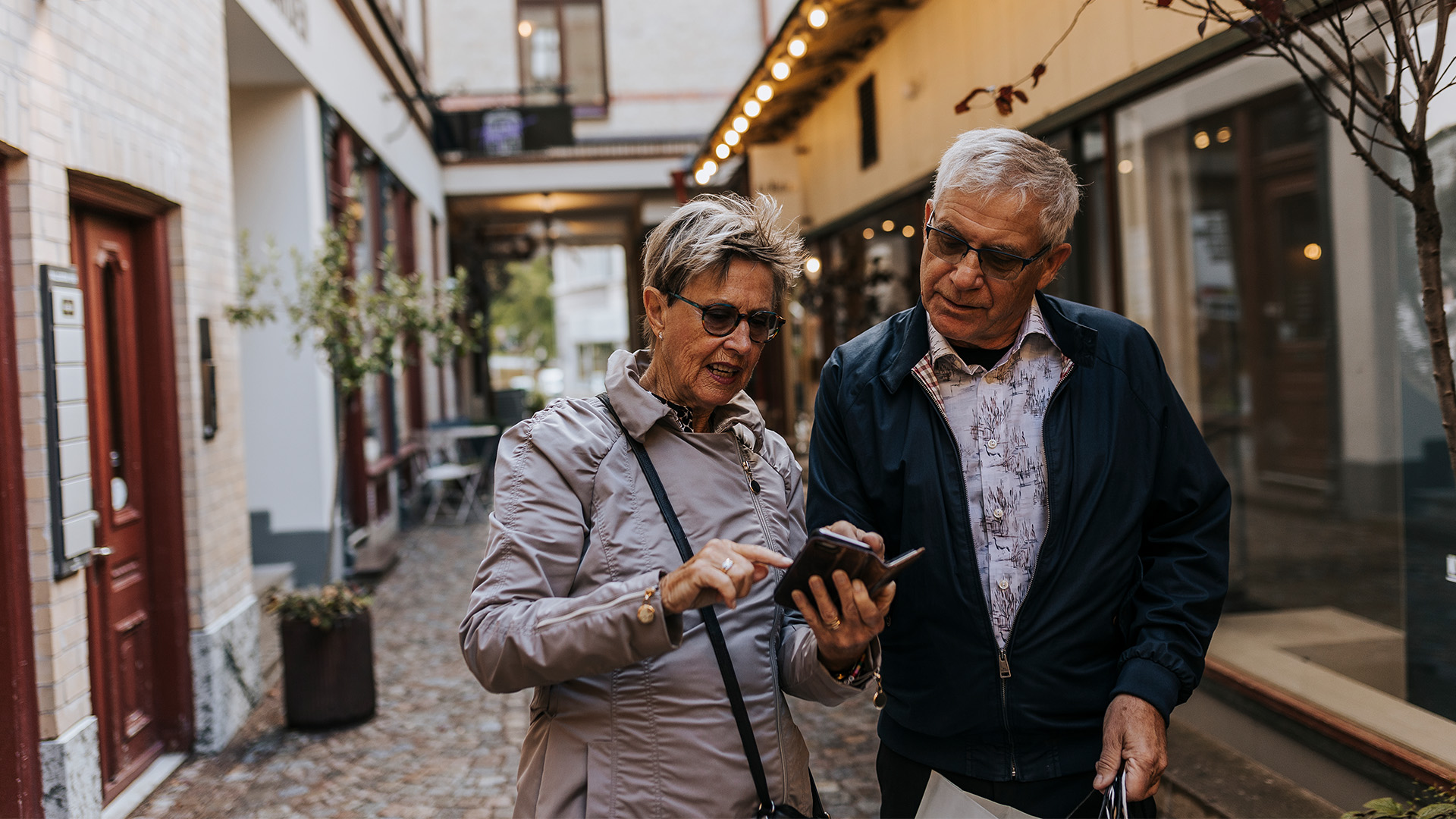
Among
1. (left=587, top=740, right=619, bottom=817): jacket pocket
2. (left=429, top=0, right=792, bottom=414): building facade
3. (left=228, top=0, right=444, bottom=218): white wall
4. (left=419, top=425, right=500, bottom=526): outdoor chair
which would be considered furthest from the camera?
(left=429, top=0, right=792, bottom=414): building facade

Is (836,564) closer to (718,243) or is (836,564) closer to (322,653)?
(718,243)

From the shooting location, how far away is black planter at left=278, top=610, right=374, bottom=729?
5367mm

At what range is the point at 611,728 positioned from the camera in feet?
6.07

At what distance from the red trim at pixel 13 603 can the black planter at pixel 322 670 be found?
5.73 feet

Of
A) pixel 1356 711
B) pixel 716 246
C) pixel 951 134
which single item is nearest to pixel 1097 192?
pixel 951 134

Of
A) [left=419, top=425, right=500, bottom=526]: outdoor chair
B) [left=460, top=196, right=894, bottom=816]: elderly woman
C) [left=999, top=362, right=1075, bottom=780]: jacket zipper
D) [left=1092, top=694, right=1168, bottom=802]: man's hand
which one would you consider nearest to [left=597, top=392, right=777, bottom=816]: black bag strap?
[left=460, top=196, right=894, bottom=816]: elderly woman

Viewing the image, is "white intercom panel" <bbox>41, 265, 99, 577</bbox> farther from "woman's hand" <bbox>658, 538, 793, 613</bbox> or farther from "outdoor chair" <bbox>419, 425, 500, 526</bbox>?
"outdoor chair" <bbox>419, 425, 500, 526</bbox>

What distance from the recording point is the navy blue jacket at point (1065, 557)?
1.96 m

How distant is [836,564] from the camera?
1.67 meters

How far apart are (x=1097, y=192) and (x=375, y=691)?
447 centimetres

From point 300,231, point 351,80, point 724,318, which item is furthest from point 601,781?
point 351,80

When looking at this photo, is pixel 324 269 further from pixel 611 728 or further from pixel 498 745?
pixel 611 728

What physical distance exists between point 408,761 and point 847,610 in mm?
3943

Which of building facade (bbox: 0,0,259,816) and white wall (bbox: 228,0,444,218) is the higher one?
white wall (bbox: 228,0,444,218)
